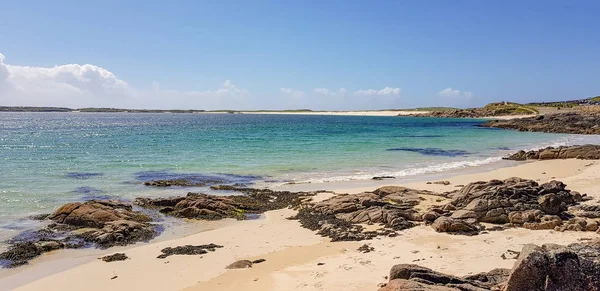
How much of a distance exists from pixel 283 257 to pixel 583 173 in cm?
2026

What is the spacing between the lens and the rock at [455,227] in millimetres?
12445

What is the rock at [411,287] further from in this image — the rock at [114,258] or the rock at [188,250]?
the rock at [114,258]

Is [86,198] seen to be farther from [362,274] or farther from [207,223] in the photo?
[362,274]

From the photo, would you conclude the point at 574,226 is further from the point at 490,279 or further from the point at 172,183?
the point at 172,183

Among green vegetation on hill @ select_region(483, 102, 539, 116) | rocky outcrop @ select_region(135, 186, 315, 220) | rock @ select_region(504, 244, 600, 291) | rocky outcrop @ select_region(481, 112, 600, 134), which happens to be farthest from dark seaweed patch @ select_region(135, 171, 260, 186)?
green vegetation on hill @ select_region(483, 102, 539, 116)

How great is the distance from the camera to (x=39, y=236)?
13672mm

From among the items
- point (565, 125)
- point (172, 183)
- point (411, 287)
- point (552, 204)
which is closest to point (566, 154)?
point (552, 204)

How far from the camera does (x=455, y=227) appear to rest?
12555 millimetres

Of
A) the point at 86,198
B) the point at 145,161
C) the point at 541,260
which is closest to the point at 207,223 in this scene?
the point at 86,198

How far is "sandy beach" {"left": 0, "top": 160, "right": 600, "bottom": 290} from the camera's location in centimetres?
923

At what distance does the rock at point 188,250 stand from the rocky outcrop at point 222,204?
3650mm

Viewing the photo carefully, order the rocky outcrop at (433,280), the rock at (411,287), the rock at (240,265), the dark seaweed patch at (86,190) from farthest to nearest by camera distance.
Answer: the dark seaweed patch at (86,190), the rock at (240,265), the rocky outcrop at (433,280), the rock at (411,287)

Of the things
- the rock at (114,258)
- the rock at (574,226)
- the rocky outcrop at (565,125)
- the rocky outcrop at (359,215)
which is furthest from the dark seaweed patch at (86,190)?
the rocky outcrop at (565,125)

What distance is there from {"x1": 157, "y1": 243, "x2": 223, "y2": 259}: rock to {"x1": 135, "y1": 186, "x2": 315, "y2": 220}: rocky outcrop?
3650mm
